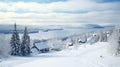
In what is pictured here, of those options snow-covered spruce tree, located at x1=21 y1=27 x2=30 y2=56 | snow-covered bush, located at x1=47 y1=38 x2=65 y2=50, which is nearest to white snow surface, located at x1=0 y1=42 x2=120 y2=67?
snow-covered spruce tree, located at x1=21 y1=27 x2=30 y2=56

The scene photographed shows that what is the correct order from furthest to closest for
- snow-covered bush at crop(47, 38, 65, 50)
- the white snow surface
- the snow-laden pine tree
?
snow-covered bush at crop(47, 38, 65, 50)
the snow-laden pine tree
the white snow surface

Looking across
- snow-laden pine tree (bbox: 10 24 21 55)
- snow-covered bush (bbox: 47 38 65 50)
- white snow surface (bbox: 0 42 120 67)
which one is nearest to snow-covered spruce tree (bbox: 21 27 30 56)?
snow-laden pine tree (bbox: 10 24 21 55)

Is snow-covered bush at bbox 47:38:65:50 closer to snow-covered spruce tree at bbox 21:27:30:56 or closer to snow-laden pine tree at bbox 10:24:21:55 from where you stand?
snow-covered spruce tree at bbox 21:27:30:56

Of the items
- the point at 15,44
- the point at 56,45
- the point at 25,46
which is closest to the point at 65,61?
the point at 15,44

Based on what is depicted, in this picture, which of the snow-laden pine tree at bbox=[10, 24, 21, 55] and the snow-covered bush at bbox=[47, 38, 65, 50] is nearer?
the snow-laden pine tree at bbox=[10, 24, 21, 55]

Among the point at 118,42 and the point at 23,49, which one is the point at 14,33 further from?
the point at 118,42

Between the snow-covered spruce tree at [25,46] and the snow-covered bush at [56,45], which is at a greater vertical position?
the snow-covered spruce tree at [25,46]

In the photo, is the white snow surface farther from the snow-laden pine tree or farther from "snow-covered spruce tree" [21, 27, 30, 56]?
"snow-covered spruce tree" [21, 27, 30, 56]

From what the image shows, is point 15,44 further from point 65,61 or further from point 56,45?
point 56,45

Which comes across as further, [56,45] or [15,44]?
[56,45]

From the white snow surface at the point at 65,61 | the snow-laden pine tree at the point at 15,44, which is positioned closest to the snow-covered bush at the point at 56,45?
the snow-laden pine tree at the point at 15,44

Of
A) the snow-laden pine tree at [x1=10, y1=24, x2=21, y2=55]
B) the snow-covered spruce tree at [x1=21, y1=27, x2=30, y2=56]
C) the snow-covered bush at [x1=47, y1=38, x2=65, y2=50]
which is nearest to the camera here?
the snow-laden pine tree at [x1=10, y1=24, x2=21, y2=55]

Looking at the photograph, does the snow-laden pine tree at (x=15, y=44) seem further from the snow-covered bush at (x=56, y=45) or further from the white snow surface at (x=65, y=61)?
the snow-covered bush at (x=56, y=45)

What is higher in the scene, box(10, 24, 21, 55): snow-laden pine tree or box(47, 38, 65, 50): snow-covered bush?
box(10, 24, 21, 55): snow-laden pine tree
